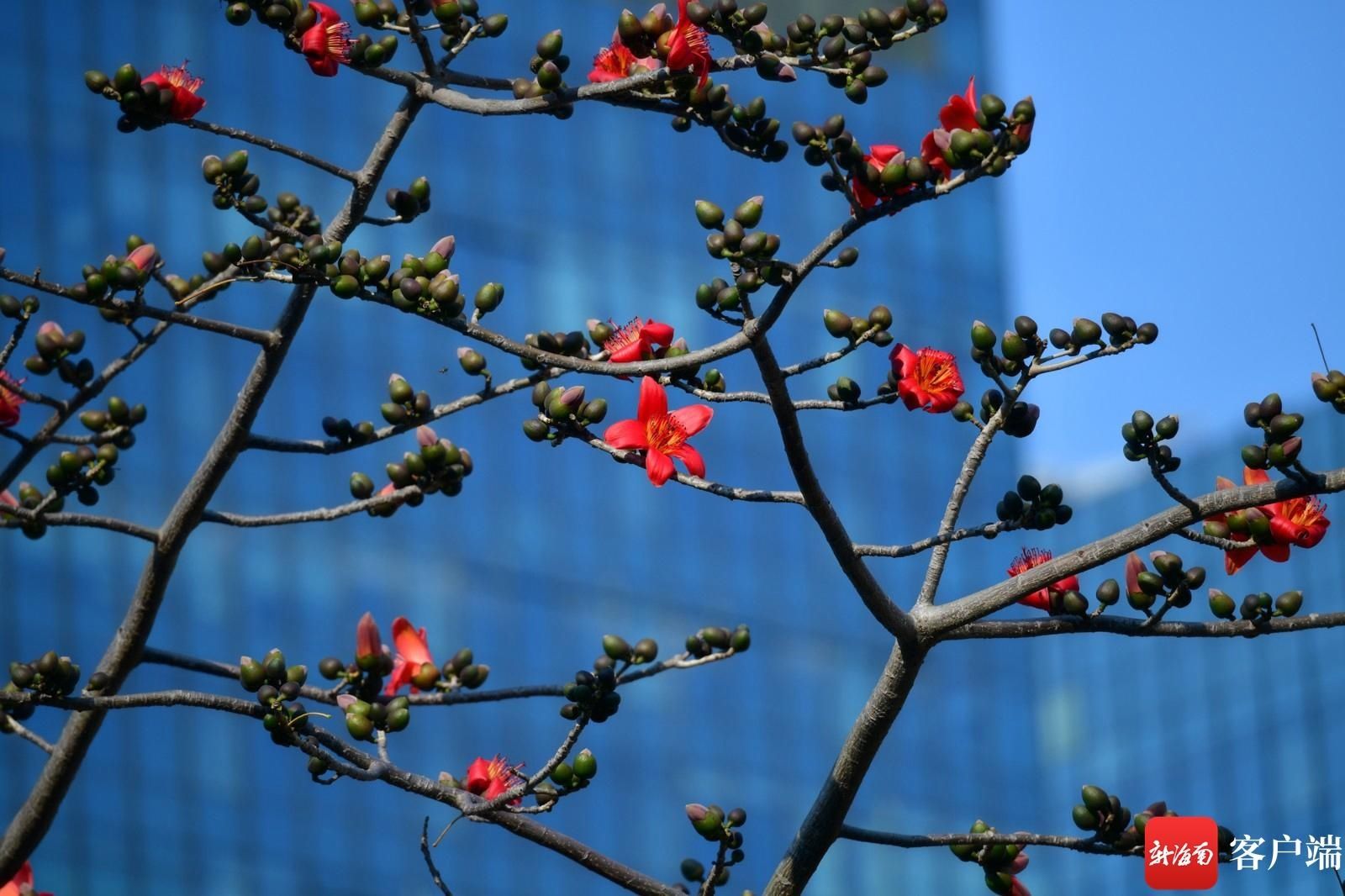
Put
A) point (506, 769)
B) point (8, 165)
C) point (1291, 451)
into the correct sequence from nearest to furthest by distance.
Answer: point (1291, 451), point (506, 769), point (8, 165)

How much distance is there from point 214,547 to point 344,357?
5377 mm

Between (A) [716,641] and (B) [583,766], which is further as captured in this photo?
(A) [716,641]

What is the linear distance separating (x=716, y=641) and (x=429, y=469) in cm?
89

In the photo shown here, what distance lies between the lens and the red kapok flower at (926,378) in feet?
15.1

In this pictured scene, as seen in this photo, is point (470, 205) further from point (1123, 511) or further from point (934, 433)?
point (1123, 511)

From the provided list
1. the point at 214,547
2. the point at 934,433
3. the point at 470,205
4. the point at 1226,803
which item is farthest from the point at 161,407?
the point at 1226,803

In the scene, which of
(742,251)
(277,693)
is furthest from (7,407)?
(742,251)

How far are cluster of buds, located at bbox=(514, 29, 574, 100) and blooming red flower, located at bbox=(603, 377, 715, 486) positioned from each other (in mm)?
695

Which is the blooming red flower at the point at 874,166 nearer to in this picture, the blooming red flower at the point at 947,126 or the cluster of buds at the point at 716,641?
the blooming red flower at the point at 947,126

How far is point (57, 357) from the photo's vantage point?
5.64 meters

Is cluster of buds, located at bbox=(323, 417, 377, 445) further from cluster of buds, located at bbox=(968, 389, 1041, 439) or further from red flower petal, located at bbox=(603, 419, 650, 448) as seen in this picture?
cluster of buds, located at bbox=(968, 389, 1041, 439)

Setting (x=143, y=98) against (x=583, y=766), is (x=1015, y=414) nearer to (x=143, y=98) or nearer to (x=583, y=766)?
(x=583, y=766)

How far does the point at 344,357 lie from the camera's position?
4466cm

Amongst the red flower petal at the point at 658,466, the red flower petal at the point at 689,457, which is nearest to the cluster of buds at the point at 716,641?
the red flower petal at the point at 689,457
